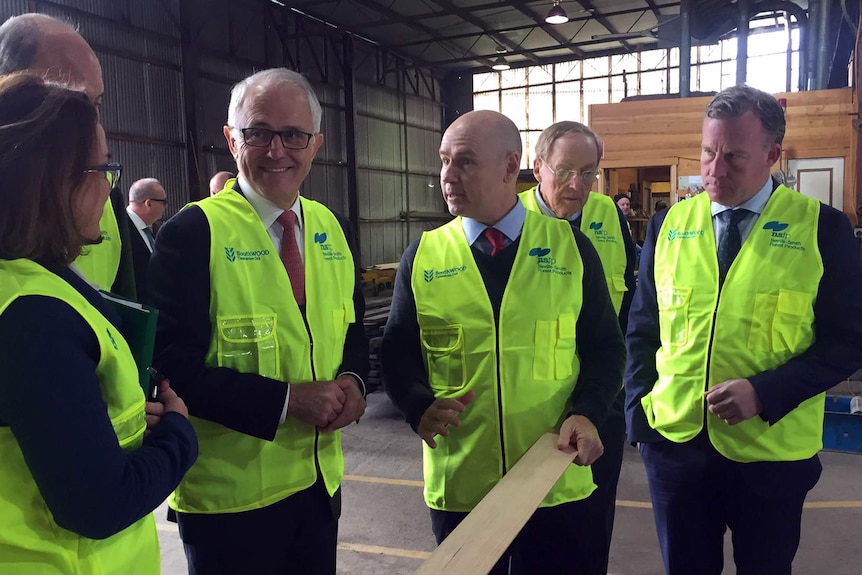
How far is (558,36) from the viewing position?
19078 mm

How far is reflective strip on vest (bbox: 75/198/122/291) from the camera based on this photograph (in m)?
1.90

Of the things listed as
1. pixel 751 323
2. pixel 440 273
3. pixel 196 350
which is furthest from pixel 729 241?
pixel 196 350

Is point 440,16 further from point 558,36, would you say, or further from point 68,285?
point 68,285

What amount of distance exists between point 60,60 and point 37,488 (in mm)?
1178

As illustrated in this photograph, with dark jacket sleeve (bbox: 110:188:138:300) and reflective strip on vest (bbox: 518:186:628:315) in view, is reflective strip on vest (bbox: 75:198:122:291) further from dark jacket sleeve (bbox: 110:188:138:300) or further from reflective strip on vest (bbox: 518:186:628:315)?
reflective strip on vest (bbox: 518:186:628:315)

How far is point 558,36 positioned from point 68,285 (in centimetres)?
1988

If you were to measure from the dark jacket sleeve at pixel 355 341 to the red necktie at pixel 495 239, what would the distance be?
44 cm

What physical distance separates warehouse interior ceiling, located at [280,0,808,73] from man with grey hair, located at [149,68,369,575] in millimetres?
12776

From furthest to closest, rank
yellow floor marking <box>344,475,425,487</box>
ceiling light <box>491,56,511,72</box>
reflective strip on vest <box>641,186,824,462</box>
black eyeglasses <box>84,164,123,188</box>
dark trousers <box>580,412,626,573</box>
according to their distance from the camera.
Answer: ceiling light <box>491,56,511,72</box> → yellow floor marking <box>344,475,425,487</box> → dark trousers <box>580,412,626,573</box> → reflective strip on vest <box>641,186,824,462</box> → black eyeglasses <box>84,164,123,188</box>

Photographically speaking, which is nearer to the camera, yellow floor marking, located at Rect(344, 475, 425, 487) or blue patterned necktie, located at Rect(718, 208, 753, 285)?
blue patterned necktie, located at Rect(718, 208, 753, 285)

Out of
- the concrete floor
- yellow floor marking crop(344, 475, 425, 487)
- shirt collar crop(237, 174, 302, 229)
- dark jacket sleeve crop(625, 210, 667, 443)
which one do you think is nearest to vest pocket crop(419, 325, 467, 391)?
shirt collar crop(237, 174, 302, 229)

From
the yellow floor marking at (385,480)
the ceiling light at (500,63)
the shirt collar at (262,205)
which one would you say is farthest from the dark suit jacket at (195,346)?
the ceiling light at (500,63)

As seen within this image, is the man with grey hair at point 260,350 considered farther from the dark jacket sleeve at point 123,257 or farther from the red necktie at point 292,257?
the dark jacket sleeve at point 123,257

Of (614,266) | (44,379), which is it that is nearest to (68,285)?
(44,379)
